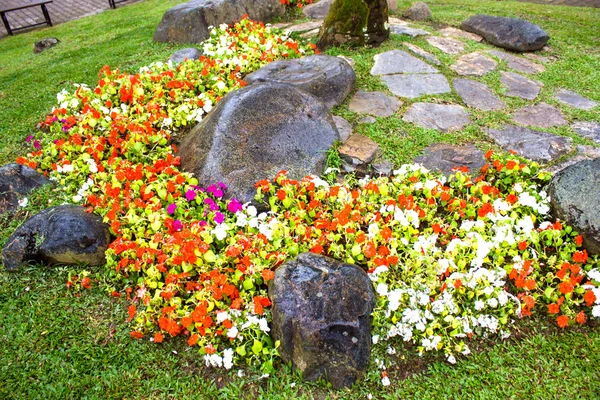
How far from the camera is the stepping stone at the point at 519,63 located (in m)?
5.75

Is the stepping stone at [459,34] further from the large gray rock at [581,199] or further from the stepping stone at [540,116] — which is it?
the large gray rock at [581,199]

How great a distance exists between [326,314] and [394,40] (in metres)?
4.74

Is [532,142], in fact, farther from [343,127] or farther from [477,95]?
[343,127]

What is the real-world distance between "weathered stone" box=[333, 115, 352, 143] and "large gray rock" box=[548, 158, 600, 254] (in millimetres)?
1862

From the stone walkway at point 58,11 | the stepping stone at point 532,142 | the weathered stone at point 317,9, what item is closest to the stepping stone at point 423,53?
the stepping stone at point 532,142

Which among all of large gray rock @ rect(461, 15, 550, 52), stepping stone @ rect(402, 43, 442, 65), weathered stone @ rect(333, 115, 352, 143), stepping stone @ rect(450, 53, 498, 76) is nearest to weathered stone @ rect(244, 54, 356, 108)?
weathered stone @ rect(333, 115, 352, 143)

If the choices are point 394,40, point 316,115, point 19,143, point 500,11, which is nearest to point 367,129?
point 316,115

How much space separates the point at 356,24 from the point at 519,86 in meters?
2.17

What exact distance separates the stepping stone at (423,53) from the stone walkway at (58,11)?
9.66 m

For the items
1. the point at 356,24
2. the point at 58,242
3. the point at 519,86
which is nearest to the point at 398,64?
the point at 356,24

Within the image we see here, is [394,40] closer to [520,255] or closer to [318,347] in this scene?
[520,255]

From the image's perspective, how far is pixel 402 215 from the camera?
11.2 ft

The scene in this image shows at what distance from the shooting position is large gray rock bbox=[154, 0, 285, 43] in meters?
7.15

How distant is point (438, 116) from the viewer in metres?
4.76
